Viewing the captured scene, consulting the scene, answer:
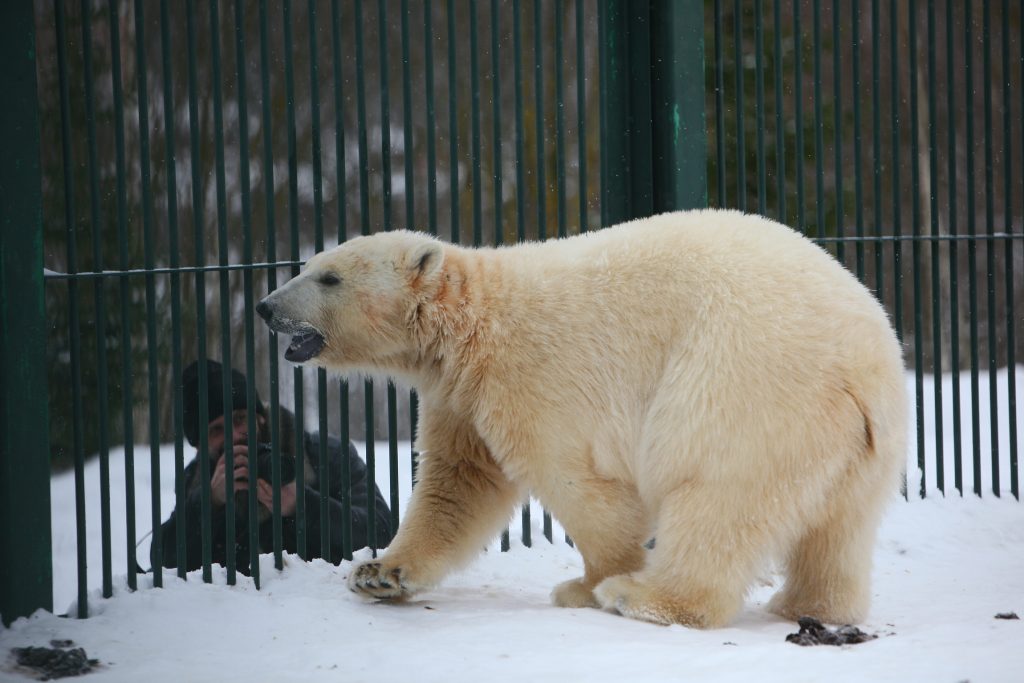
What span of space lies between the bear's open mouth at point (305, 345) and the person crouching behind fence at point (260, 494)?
19.9 inches

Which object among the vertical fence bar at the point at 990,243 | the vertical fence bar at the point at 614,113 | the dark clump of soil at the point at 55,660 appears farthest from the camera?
the vertical fence bar at the point at 990,243

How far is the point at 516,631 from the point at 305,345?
124 centimetres

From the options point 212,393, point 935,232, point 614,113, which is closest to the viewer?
point 614,113

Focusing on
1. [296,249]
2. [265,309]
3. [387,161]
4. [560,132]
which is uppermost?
[560,132]

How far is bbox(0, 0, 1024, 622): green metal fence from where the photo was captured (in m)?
3.88

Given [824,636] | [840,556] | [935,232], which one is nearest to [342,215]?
[840,556]

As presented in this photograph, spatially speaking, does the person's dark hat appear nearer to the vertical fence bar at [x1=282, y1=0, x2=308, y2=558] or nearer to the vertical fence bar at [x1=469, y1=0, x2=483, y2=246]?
the vertical fence bar at [x1=282, y1=0, x2=308, y2=558]

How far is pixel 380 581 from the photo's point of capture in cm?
385

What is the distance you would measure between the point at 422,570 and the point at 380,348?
782 mm

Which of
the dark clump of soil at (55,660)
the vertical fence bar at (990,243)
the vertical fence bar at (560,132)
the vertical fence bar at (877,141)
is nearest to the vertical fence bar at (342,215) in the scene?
the vertical fence bar at (560,132)

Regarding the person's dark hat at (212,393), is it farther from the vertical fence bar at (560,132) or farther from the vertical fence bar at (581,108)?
the vertical fence bar at (581,108)

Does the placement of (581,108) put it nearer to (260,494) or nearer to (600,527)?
(600,527)

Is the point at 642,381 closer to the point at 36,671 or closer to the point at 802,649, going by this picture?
the point at 802,649

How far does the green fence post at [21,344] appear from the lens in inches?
147
